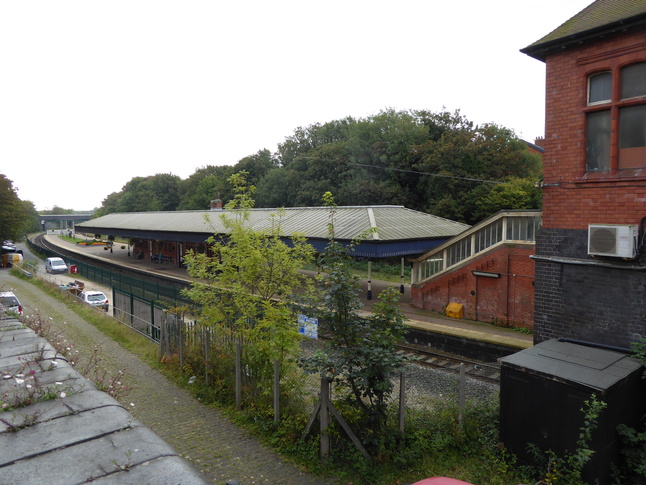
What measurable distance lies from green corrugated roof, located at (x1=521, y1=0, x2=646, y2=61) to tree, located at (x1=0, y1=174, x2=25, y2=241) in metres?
49.4

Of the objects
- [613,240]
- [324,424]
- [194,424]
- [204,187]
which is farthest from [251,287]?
[204,187]

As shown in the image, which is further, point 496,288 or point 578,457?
point 496,288

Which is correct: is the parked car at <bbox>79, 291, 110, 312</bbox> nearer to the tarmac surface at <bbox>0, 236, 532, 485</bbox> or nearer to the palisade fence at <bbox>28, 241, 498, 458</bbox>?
the tarmac surface at <bbox>0, 236, 532, 485</bbox>

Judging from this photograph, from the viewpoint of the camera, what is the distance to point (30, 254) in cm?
6356

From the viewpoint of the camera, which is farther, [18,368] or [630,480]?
[630,480]

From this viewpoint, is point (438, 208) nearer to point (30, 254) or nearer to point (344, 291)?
point (344, 291)

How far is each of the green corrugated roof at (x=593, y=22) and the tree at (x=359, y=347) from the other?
224 inches

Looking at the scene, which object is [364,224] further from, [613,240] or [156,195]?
[156,195]

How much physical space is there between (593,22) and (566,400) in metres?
6.51

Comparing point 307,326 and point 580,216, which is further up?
point 580,216

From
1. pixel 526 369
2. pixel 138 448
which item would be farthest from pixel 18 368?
pixel 526 369

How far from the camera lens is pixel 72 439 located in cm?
248

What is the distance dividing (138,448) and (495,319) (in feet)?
Result: 54.5

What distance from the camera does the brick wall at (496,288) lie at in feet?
53.0
